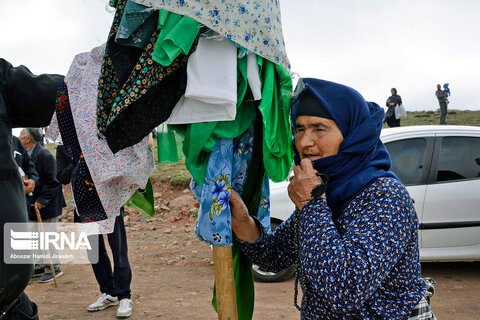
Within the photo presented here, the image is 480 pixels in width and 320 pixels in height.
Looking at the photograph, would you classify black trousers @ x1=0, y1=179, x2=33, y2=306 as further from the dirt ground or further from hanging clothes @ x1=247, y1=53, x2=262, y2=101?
the dirt ground

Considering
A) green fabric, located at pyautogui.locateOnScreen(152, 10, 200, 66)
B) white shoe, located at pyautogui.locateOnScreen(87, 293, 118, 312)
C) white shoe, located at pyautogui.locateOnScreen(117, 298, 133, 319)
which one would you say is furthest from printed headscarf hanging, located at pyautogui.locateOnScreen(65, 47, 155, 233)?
white shoe, located at pyautogui.locateOnScreen(87, 293, 118, 312)

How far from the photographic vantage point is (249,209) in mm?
2154

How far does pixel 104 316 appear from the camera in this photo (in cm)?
496

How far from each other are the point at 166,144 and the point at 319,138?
729 mm

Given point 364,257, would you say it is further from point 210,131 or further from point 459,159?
point 459,159

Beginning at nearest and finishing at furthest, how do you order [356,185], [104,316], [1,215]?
[356,185], [1,215], [104,316]

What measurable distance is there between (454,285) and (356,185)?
477cm

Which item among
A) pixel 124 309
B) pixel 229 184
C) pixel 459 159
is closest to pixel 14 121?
pixel 229 184

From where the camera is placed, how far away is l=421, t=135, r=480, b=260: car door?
5270mm

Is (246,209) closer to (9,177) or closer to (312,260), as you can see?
(312,260)

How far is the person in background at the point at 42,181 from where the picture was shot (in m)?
6.37

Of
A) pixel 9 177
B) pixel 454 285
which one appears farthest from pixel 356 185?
pixel 454 285

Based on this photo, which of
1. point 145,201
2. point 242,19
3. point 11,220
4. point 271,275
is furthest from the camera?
point 271,275

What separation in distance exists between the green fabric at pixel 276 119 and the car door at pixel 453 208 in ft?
13.1
